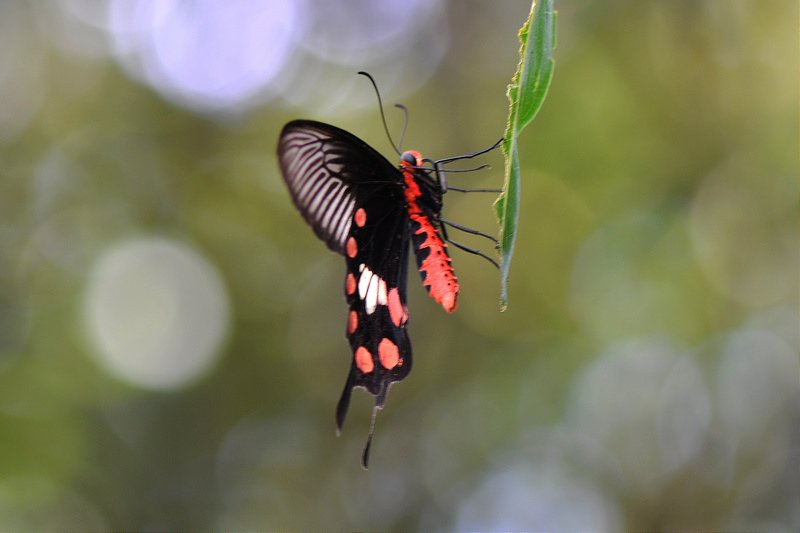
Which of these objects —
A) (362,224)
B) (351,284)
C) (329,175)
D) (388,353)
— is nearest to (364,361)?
(388,353)

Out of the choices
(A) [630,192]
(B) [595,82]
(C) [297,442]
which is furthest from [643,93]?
(C) [297,442]

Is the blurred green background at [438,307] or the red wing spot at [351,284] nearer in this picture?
the red wing spot at [351,284]

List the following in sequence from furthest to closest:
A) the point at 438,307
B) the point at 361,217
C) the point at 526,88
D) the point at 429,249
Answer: the point at 438,307 → the point at 361,217 → the point at 429,249 → the point at 526,88

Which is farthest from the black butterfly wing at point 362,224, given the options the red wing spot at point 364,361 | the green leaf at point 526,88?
the green leaf at point 526,88

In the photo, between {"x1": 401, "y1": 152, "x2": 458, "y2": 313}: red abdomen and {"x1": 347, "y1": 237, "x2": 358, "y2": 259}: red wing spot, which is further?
{"x1": 347, "y1": 237, "x2": 358, "y2": 259}: red wing spot

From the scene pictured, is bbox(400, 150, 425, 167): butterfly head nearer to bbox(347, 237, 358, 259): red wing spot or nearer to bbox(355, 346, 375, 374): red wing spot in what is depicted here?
bbox(347, 237, 358, 259): red wing spot

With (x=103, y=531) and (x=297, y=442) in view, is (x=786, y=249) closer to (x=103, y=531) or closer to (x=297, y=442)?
(x=297, y=442)

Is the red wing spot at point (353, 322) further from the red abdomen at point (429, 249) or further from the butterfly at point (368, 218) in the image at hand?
the red abdomen at point (429, 249)

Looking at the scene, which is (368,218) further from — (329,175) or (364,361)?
(364,361)

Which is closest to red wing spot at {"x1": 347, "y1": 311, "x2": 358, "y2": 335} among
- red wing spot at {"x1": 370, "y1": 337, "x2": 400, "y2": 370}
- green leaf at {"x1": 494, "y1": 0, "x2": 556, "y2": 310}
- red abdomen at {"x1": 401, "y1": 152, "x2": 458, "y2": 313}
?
red wing spot at {"x1": 370, "y1": 337, "x2": 400, "y2": 370}
